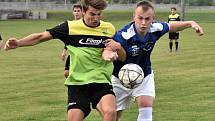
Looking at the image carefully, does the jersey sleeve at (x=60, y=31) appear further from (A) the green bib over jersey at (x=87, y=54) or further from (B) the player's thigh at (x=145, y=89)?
(B) the player's thigh at (x=145, y=89)

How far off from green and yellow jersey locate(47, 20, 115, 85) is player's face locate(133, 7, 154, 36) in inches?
21.3

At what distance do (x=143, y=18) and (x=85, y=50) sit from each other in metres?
0.98

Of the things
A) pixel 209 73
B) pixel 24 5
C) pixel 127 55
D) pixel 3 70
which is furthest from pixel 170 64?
pixel 24 5

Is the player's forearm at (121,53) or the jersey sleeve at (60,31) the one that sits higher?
the jersey sleeve at (60,31)

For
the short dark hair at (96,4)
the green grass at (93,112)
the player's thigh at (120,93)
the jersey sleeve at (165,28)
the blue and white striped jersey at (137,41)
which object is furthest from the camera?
the green grass at (93,112)

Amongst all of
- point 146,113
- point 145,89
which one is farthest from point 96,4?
point 146,113

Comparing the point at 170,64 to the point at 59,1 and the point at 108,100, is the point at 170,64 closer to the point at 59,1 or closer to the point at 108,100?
the point at 108,100

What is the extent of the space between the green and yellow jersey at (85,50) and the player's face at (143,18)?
541mm

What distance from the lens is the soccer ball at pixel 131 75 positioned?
7.93 meters

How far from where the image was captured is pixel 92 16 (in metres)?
7.30

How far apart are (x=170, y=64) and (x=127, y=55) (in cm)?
1312

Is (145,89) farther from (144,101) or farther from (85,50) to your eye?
(85,50)

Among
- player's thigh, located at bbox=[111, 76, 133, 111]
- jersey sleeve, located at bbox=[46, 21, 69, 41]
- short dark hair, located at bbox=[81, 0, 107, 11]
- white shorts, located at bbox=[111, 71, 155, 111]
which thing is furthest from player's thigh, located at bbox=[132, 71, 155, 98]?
short dark hair, located at bbox=[81, 0, 107, 11]

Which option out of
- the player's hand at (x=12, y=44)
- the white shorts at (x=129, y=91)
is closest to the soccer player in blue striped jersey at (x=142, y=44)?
the white shorts at (x=129, y=91)
